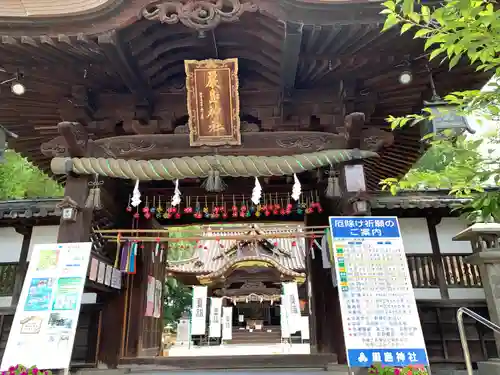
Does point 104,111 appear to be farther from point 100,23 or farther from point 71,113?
point 100,23

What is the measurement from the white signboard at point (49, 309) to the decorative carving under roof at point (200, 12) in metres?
3.28

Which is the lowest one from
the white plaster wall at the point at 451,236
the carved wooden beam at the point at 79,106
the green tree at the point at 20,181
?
the white plaster wall at the point at 451,236

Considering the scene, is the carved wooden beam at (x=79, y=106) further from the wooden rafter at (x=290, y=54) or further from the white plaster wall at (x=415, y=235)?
the white plaster wall at (x=415, y=235)

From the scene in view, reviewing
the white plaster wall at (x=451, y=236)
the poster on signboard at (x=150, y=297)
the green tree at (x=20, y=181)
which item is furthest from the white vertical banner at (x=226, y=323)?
the white plaster wall at (x=451, y=236)

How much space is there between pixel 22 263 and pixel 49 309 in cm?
300

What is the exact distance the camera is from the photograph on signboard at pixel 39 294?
511cm

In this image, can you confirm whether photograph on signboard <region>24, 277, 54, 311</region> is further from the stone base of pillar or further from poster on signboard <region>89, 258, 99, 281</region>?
the stone base of pillar

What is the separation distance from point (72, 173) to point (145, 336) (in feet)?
12.3

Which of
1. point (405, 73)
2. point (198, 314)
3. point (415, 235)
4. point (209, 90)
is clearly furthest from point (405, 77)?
point (198, 314)

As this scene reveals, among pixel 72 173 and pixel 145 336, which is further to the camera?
pixel 145 336

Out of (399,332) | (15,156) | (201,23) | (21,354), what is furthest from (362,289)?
(15,156)

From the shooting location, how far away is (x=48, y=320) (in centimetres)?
502

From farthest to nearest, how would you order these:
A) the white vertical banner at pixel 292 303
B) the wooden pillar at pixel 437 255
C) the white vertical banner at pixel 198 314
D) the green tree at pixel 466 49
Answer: the white vertical banner at pixel 198 314 < the white vertical banner at pixel 292 303 < the wooden pillar at pixel 437 255 < the green tree at pixel 466 49

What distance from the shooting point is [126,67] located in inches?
208
